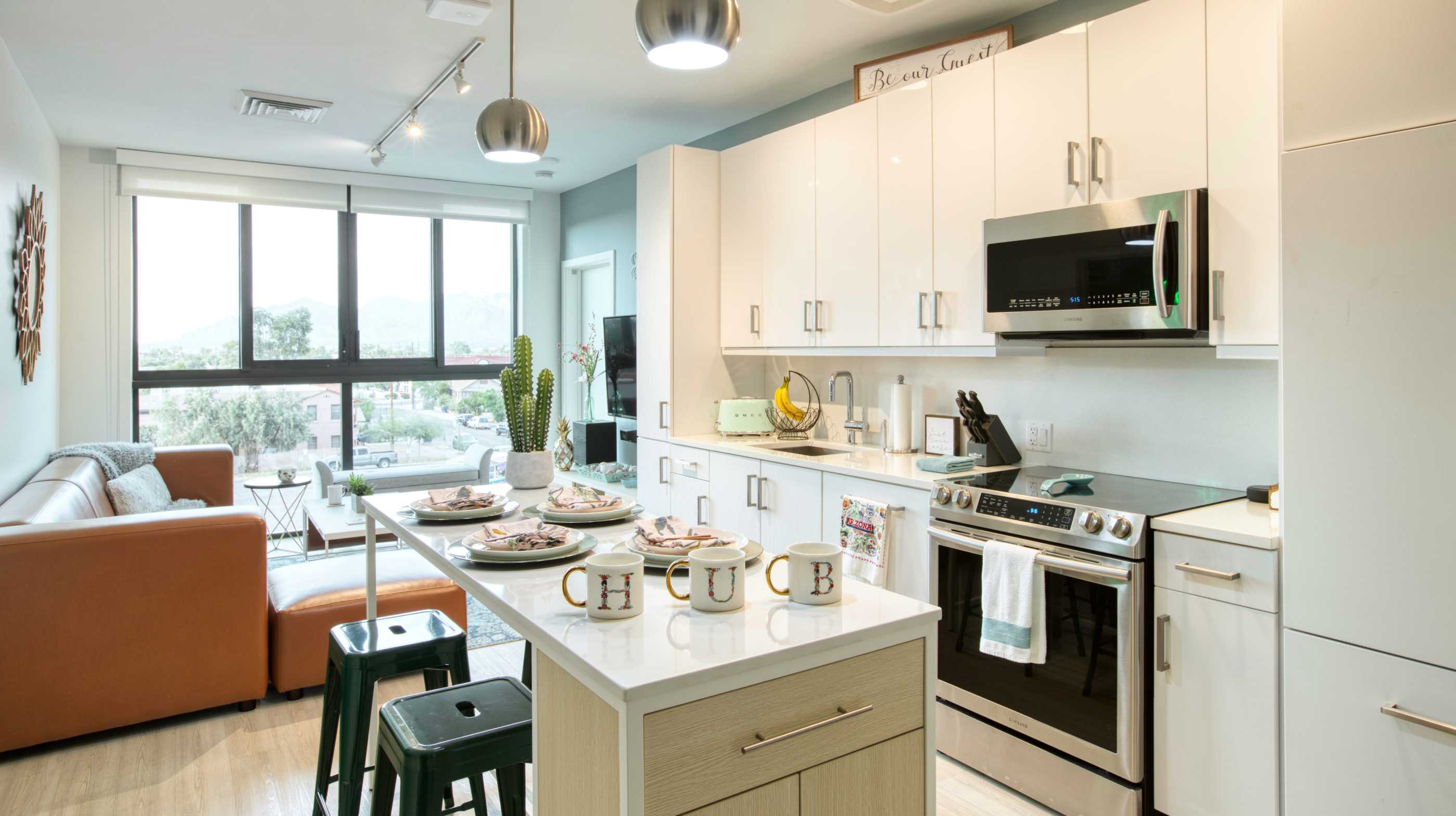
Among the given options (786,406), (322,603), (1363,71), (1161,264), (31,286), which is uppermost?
(1363,71)

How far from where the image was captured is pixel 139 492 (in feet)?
13.6

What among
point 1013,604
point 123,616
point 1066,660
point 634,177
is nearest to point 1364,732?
point 1066,660

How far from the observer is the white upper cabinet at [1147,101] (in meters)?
2.35

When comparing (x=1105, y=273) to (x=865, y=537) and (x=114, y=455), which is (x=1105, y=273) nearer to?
(x=865, y=537)

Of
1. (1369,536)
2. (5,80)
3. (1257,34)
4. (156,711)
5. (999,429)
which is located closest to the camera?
(1369,536)

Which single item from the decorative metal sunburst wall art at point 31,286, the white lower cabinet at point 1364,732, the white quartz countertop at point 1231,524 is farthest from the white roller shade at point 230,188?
the white lower cabinet at point 1364,732

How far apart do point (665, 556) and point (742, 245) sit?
2780mm

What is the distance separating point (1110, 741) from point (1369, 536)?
0.85 metres

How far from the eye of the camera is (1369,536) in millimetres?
1801

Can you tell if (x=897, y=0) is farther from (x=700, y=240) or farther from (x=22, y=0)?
(x=22, y=0)

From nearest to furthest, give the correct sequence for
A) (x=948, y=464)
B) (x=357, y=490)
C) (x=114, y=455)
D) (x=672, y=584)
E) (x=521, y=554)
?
1. (x=672, y=584)
2. (x=521, y=554)
3. (x=948, y=464)
4. (x=114, y=455)
5. (x=357, y=490)

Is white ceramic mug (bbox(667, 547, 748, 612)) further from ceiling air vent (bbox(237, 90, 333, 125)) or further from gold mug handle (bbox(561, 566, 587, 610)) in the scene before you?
ceiling air vent (bbox(237, 90, 333, 125))

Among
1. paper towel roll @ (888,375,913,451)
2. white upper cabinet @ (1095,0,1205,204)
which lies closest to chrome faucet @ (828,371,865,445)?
paper towel roll @ (888,375,913,451)

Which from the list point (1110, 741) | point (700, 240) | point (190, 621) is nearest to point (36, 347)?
point (190, 621)
